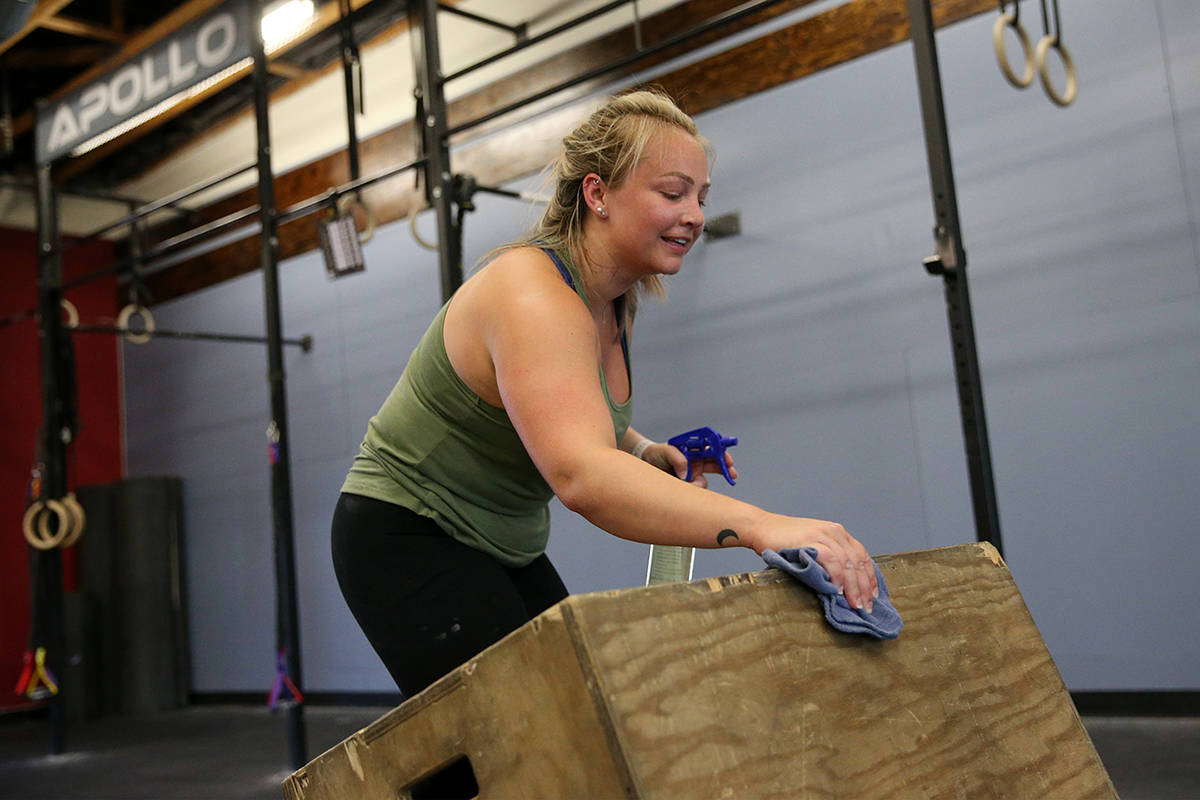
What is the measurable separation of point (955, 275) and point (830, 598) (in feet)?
5.83

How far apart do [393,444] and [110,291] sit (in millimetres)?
6708

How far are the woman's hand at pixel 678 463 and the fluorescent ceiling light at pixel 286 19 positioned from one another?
332 cm

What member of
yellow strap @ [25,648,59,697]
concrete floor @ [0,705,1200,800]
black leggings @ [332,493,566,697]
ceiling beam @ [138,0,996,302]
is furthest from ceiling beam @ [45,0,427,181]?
black leggings @ [332,493,566,697]

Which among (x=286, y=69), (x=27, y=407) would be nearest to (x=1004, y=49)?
(x=286, y=69)

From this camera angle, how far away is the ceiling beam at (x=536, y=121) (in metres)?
4.00

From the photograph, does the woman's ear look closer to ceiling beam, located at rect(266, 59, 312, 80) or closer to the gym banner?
the gym banner

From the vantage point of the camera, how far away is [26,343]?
670cm

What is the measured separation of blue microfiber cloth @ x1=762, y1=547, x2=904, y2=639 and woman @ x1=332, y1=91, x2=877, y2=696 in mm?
220

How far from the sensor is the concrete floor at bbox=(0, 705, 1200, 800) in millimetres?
2844

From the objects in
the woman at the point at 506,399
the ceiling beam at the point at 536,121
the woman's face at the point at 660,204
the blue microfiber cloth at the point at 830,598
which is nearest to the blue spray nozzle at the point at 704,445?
the woman at the point at 506,399

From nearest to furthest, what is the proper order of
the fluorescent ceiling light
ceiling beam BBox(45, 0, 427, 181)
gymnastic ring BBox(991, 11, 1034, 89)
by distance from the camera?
gymnastic ring BBox(991, 11, 1034, 89) → the fluorescent ceiling light → ceiling beam BBox(45, 0, 427, 181)

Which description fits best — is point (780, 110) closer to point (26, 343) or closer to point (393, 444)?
point (393, 444)

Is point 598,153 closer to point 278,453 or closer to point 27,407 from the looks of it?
point 278,453

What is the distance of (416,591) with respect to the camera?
1.34 meters
